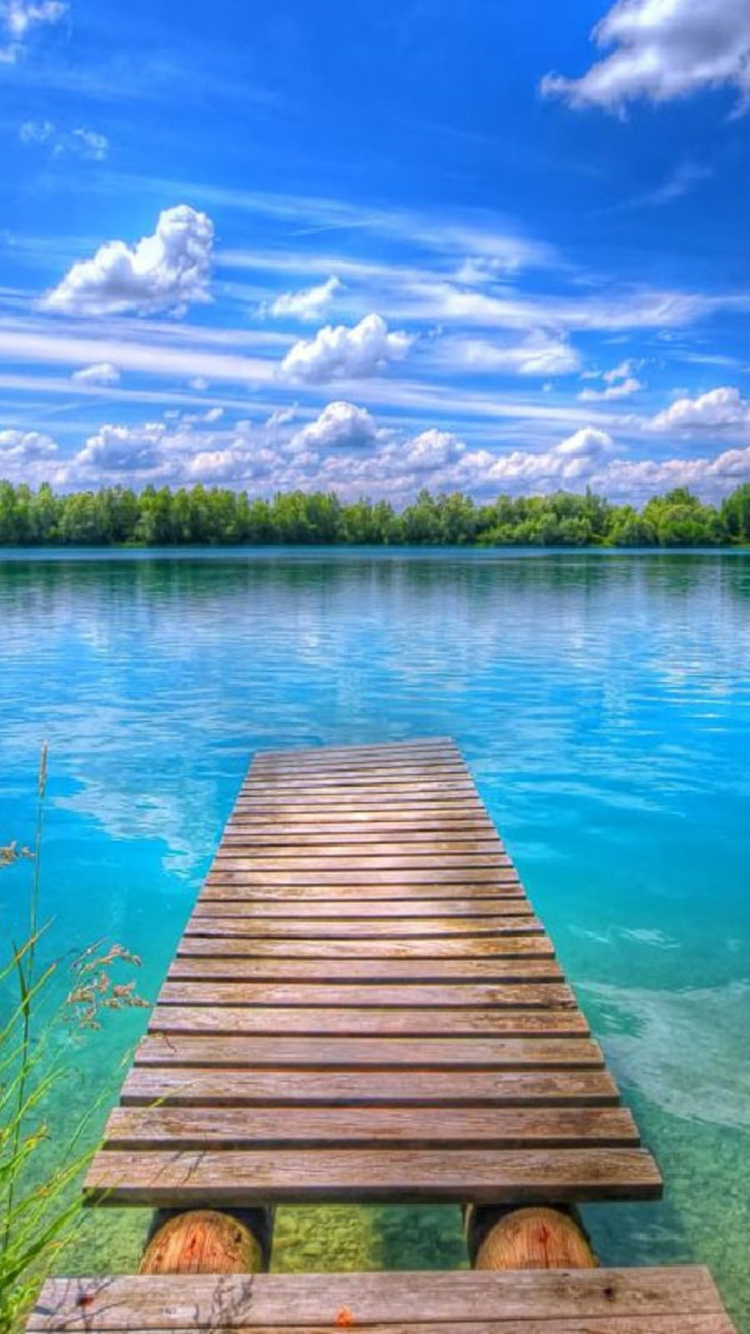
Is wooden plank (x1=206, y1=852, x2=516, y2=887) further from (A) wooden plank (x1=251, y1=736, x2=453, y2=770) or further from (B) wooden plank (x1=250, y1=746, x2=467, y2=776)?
(A) wooden plank (x1=251, y1=736, x2=453, y2=770)

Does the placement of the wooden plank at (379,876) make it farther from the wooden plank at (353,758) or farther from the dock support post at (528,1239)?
the wooden plank at (353,758)

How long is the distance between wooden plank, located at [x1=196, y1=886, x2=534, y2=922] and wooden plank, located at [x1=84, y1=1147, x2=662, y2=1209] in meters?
2.17

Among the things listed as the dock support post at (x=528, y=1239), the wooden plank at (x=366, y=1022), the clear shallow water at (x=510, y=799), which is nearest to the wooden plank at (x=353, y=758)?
the clear shallow water at (x=510, y=799)

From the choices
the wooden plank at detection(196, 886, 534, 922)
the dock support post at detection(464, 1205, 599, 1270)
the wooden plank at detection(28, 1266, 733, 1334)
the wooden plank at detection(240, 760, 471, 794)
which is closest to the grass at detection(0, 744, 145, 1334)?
the wooden plank at detection(28, 1266, 733, 1334)

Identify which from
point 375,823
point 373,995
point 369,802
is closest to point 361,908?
point 373,995

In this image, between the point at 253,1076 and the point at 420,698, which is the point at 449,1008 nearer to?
the point at 253,1076

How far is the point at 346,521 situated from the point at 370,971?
540 ft

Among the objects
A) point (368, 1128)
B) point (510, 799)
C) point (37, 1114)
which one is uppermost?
point (368, 1128)

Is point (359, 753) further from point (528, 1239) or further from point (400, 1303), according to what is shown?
point (400, 1303)

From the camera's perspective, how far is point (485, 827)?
7.25 m

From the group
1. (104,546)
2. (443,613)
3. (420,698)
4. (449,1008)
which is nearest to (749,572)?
(443,613)

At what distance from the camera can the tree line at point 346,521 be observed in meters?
149

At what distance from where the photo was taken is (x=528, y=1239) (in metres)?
3.02

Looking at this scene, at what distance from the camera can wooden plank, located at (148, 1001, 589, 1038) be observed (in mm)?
4125
